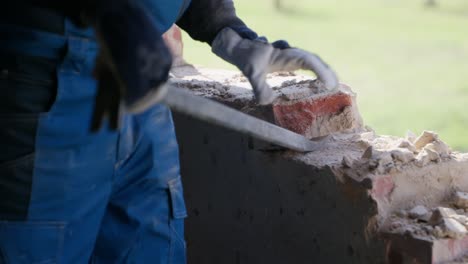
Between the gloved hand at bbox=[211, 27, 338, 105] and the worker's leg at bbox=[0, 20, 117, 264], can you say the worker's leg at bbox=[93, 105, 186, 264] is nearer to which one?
the worker's leg at bbox=[0, 20, 117, 264]

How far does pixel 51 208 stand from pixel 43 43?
0.37 metres

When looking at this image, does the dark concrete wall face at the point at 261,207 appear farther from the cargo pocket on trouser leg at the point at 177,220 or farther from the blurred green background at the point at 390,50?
the blurred green background at the point at 390,50

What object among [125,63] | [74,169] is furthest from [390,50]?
[125,63]

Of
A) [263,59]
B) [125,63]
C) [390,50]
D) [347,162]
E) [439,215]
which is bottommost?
[439,215]

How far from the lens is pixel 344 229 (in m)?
1.68

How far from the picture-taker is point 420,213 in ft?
5.21

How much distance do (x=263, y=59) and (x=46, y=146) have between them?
1.88 feet

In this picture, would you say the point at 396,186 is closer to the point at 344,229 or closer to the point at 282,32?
the point at 344,229

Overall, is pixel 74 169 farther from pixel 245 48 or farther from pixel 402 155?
pixel 402 155

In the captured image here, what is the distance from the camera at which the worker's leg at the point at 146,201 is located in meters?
1.64

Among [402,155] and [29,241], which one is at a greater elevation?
[402,155]

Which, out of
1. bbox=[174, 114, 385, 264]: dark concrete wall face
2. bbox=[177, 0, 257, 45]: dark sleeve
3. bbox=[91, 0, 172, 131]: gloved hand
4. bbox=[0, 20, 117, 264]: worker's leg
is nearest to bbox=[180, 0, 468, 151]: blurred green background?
bbox=[174, 114, 385, 264]: dark concrete wall face

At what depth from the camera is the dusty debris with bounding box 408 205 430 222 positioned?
5.18 feet

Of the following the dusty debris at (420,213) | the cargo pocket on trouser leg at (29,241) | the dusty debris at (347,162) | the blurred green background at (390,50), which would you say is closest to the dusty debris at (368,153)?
the dusty debris at (347,162)
